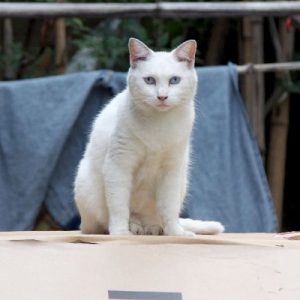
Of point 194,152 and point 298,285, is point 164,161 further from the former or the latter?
point 194,152

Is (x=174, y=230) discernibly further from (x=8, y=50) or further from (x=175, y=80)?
(x=8, y=50)

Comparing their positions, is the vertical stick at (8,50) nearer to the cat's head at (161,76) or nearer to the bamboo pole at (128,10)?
the bamboo pole at (128,10)

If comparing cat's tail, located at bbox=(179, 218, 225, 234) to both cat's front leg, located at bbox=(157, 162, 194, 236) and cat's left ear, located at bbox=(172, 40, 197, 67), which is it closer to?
cat's front leg, located at bbox=(157, 162, 194, 236)

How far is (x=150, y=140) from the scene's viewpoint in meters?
2.48

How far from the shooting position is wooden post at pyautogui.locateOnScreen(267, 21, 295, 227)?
475 centimetres

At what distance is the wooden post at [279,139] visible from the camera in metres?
4.75

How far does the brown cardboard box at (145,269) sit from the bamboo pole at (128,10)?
6.96 feet

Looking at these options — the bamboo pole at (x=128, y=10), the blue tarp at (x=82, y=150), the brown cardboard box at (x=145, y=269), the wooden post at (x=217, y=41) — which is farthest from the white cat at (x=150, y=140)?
the wooden post at (x=217, y=41)

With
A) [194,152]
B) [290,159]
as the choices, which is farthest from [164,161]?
[290,159]

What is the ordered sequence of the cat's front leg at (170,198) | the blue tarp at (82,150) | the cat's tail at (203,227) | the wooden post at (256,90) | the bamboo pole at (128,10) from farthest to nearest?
the wooden post at (256,90), the bamboo pole at (128,10), the blue tarp at (82,150), the cat's tail at (203,227), the cat's front leg at (170,198)

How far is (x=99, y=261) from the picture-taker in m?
1.82

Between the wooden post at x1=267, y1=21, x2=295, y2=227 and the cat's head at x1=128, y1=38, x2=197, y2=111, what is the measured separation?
2.27 m

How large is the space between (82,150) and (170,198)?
1.38 metres

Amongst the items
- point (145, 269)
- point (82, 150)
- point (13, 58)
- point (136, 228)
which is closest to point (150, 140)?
point (136, 228)
